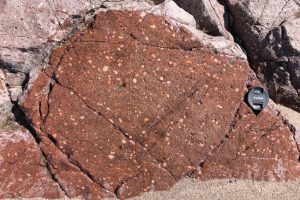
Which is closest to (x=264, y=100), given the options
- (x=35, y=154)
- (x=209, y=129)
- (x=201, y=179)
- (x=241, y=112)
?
(x=241, y=112)

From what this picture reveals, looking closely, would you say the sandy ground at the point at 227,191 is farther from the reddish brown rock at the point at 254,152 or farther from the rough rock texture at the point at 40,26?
the rough rock texture at the point at 40,26

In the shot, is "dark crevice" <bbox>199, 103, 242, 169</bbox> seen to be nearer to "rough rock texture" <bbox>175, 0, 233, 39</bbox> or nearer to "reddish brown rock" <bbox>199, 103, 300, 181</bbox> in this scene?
"reddish brown rock" <bbox>199, 103, 300, 181</bbox>

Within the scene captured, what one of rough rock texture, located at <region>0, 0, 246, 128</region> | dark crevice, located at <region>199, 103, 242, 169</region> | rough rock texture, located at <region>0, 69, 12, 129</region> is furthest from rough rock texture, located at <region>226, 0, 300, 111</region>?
rough rock texture, located at <region>0, 69, 12, 129</region>

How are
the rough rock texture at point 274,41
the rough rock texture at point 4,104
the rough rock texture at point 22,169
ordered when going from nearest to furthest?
the rough rock texture at point 22,169
the rough rock texture at point 4,104
the rough rock texture at point 274,41

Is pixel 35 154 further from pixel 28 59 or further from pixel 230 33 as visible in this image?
pixel 230 33

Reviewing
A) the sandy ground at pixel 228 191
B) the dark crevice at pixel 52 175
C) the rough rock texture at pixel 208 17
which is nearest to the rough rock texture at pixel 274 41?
the rough rock texture at pixel 208 17
